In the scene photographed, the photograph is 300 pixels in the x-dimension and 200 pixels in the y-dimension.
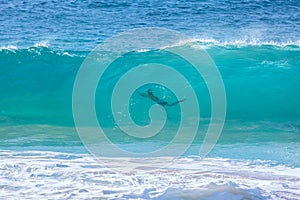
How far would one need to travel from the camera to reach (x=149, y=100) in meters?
10.2

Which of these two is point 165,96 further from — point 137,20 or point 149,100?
point 137,20

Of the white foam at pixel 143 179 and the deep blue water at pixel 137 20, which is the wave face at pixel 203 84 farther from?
the white foam at pixel 143 179

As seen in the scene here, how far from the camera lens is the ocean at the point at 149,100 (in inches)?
220

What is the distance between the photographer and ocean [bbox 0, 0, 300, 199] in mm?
5582

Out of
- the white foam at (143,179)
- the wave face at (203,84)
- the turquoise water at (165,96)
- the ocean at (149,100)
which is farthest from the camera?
the wave face at (203,84)

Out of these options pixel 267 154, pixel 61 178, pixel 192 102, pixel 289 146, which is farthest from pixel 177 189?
pixel 192 102

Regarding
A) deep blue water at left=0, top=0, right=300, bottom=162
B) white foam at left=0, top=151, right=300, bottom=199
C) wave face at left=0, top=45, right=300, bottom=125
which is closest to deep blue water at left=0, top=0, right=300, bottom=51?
deep blue water at left=0, top=0, right=300, bottom=162

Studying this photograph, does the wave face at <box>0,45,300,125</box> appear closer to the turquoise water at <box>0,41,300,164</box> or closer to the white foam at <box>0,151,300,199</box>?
the turquoise water at <box>0,41,300,164</box>

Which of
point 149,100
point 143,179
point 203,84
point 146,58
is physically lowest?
point 143,179

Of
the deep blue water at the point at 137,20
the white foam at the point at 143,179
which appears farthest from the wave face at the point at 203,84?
the white foam at the point at 143,179

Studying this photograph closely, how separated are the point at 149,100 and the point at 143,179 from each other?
4.82m

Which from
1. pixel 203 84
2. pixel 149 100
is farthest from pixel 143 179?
pixel 203 84

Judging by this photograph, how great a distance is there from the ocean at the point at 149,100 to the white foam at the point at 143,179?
0.01 m

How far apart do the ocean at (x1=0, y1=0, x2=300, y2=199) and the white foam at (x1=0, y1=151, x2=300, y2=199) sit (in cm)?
1
